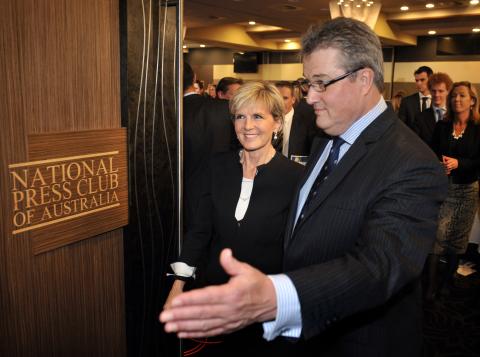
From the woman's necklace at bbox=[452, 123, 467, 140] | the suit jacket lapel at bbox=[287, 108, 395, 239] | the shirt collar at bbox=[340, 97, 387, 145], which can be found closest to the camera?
the suit jacket lapel at bbox=[287, 108, 395, 239]

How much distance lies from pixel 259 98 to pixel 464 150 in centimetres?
229

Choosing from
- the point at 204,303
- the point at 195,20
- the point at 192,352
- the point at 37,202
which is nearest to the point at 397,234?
the point at 204,303

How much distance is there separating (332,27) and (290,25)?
1077cm

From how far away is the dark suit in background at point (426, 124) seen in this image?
14.9 ft

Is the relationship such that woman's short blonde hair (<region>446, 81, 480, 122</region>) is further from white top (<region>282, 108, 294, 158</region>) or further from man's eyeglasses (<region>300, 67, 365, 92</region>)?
man's eyeglasses (<region>300, 67, 365, 92</region>)

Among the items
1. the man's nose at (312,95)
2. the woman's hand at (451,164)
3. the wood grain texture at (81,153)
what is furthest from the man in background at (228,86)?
the man's nose at (312,95)

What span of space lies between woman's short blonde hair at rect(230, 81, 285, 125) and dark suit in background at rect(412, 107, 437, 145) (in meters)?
2.70

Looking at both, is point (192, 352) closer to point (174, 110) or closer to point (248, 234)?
point (248, 234)

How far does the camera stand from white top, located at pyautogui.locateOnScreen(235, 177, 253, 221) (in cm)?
208

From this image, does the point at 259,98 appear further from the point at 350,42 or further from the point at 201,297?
the point at 201,297

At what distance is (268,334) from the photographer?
99 centimetres

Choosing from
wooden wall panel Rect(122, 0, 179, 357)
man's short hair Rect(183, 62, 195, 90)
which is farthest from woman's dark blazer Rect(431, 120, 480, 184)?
wooden wall panel Rect(122, 0, 179, 357)

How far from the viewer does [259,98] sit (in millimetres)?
2336

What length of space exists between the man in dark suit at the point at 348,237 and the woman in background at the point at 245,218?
42 cm
